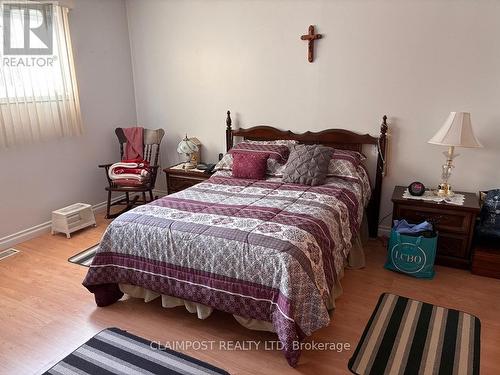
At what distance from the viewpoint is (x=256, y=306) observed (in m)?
1.95

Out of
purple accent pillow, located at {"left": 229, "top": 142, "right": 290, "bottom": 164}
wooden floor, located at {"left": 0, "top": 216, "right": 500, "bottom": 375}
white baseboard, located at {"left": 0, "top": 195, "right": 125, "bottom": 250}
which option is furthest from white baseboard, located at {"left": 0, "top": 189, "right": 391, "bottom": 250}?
purple accent pillow, located at {"left": 229, "top": 142, "right": 290, "bottom": 164}

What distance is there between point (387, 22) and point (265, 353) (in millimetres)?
2728

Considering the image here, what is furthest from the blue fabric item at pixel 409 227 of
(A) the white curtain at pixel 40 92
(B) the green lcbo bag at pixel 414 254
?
(A) the white curtain at pixel 40 92

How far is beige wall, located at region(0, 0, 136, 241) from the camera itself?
134 inches

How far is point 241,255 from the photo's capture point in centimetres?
195

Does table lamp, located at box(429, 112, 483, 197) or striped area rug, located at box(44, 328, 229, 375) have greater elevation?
table lamp, located at box(429, 112, 483, 197)

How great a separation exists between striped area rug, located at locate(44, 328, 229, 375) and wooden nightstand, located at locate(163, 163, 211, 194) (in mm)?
1931

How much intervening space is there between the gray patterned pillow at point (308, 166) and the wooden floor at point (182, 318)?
80cm

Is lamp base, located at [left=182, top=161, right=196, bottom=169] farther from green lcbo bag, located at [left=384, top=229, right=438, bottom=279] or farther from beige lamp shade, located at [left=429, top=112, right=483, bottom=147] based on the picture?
beige lamp shade, located at [left=429, top=112, right=483, bottom=147]

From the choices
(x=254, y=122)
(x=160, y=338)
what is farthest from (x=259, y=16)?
(x=160, y=338)

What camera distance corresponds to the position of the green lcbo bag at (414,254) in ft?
8.77

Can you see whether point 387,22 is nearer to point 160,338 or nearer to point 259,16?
point 259,16

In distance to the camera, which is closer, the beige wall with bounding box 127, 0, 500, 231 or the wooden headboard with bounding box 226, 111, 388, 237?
the beige wall with bounding box 127, 0, 500, 231

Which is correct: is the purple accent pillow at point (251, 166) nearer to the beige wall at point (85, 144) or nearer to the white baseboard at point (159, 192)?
the white baseboard at point (159, 192)
